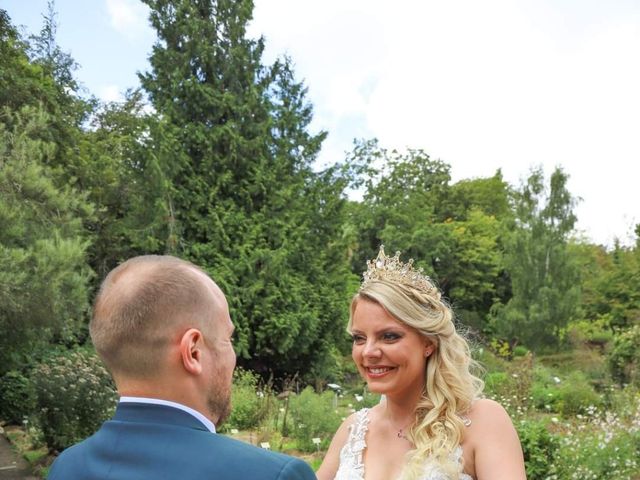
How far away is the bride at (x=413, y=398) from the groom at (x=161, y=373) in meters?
1.53

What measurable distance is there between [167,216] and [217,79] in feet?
14.3

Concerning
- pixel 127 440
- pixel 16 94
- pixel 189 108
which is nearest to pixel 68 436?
pixel 16 94

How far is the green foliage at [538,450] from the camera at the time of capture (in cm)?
732

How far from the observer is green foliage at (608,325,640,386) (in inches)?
667

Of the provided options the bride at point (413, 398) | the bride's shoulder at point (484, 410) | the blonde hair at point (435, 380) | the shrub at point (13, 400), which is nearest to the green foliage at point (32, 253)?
the shrub at point (13, 400)

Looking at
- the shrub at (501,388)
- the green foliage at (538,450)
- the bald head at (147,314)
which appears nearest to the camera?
the bald head at (147,314)

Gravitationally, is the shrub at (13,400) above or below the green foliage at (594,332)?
below

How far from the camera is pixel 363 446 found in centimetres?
301

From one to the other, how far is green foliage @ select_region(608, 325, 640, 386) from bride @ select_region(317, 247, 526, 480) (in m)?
15.6

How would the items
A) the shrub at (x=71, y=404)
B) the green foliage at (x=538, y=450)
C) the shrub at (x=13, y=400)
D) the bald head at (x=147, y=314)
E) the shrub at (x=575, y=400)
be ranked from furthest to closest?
the shrub at (x=575, y=400)
the shrub at (x=13, y=400)
the shrub at (x=71, y=404)
the green foliage at (x=538, y=450)
the bald head at (x=147, y=314)

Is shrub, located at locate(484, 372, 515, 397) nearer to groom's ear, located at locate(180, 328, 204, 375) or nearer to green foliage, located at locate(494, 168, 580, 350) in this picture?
green foliage, located at locate(494, 168, 580, 350)

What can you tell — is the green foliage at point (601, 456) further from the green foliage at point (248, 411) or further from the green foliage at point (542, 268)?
the green foliage at point (542, 268)

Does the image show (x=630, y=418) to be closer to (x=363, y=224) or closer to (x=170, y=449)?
(x=170, y=449)

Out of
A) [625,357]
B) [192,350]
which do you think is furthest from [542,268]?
[192,350]
